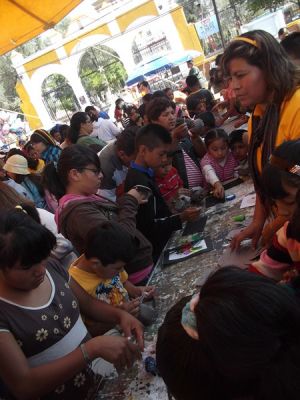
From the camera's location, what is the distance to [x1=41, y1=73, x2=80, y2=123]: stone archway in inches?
776

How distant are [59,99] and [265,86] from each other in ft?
61.9

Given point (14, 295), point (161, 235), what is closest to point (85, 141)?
point (161, 235)

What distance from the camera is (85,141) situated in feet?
14.3

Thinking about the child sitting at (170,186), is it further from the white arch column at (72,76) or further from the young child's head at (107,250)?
the white arch column at (72,76)

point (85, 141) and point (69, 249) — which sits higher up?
point (85, 141)

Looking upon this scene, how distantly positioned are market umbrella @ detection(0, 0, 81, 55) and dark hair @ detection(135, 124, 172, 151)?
4.42 ft

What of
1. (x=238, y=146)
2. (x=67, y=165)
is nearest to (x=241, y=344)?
(x=67, y=165)

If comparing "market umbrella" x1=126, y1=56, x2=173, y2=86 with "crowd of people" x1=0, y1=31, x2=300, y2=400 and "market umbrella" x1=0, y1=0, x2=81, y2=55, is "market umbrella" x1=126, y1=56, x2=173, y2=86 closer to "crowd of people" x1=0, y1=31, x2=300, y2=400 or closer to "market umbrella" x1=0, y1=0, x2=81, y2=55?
"market umbrella" x1=0, y1=0, x2=81, y2=55

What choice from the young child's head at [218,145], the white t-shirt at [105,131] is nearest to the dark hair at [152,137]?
the young child's head at [218,145]

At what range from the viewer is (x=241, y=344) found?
542 mm

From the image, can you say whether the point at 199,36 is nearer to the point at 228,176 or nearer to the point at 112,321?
the point at 228,176

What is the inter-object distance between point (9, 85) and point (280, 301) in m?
32.4

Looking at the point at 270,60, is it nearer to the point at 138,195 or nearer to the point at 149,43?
the point at 138,195

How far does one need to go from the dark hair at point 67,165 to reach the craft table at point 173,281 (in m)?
0.64
